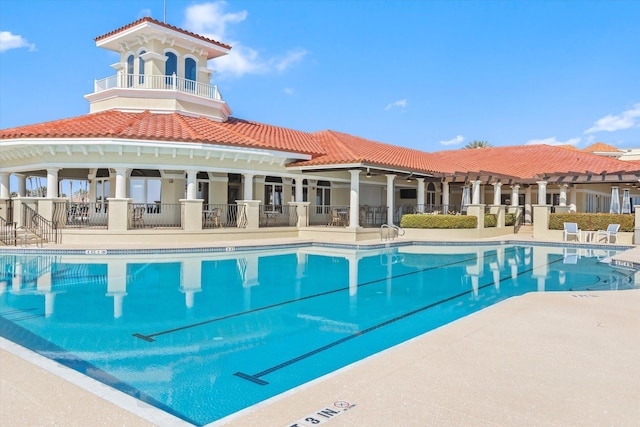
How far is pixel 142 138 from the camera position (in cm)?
1848

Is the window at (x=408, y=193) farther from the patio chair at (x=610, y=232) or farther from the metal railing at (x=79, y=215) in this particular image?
the metal railing at (x=79, y=215)

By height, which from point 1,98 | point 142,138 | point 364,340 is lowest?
point 364,340

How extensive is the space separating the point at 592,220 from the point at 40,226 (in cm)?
2529

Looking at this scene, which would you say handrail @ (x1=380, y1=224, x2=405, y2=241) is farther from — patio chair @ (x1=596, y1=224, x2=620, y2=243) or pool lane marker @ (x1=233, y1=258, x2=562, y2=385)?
pool lane marker @ (x1=233, y1=258, x2=562, y2=385)

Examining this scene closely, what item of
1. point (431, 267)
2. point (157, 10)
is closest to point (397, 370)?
point (431, 267)

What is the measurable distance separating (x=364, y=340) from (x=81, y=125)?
60.2 ft

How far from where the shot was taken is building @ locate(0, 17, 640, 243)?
61.8 ft

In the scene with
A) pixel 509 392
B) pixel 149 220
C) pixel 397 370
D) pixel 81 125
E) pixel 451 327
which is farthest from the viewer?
pixel 149 220

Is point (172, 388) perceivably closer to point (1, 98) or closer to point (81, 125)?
point (81, 125)

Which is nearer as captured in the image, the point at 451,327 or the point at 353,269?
the point at 451,327

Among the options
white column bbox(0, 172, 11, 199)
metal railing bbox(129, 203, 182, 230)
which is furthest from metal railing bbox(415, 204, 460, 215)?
white column bbox(0, 172, 11, 199)

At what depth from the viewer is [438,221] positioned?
23.2 meters

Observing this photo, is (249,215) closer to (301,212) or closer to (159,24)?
(301,212)

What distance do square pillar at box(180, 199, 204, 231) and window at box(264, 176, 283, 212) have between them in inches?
237
